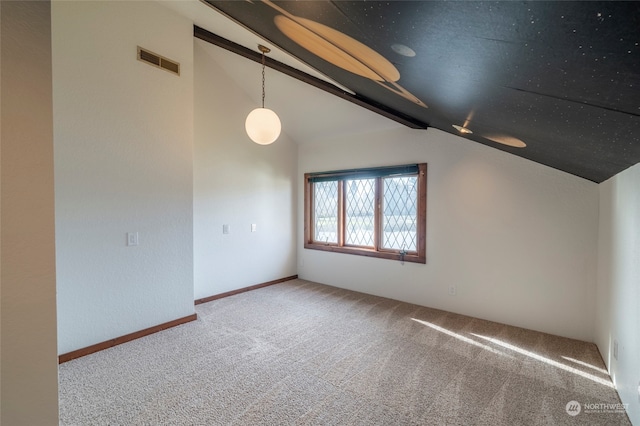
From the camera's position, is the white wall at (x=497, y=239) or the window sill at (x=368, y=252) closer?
the white wall at (x=497, y=239)

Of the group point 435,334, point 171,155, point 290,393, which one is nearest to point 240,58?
point 171,155

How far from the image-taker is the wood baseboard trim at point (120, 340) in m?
2.47

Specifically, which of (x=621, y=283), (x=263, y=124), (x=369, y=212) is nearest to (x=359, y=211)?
(x=369, y=212)

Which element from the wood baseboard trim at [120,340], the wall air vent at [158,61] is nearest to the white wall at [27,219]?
the wood baseboard trim at [120,340]

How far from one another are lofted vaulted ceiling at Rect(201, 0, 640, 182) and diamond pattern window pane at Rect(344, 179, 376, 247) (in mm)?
2627

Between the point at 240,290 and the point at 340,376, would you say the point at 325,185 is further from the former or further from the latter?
the point at 340,376

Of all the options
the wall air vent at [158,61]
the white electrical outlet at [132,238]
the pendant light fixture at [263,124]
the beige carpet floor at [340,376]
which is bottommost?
the beige carpet floor at [340,376]

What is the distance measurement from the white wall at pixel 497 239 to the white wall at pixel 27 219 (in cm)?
367

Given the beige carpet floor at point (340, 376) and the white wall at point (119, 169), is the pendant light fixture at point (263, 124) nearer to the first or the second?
the white wall at point (119, 169)

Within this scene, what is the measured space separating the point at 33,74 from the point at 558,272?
13.1 ft

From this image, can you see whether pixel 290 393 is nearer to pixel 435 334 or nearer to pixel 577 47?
pixel 435 334

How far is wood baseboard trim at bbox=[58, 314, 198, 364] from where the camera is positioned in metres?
2.47

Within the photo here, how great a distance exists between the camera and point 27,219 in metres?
0.76

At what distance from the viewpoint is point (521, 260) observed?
124 inches
